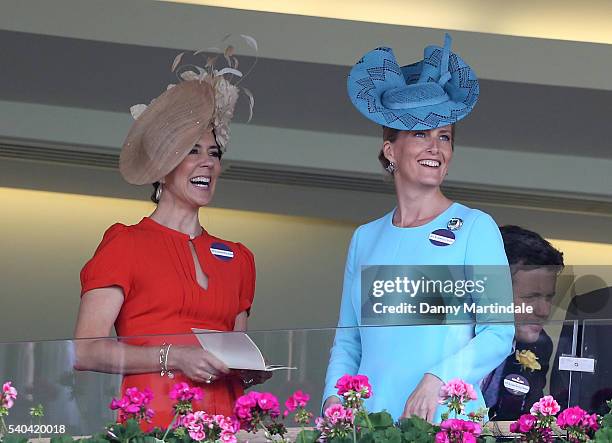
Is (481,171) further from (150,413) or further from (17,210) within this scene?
(150,413)

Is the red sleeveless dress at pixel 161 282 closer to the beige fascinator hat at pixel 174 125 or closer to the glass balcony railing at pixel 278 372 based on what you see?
the beige fascinator hat at pixel 174 125

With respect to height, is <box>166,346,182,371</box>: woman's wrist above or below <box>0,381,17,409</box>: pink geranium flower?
above

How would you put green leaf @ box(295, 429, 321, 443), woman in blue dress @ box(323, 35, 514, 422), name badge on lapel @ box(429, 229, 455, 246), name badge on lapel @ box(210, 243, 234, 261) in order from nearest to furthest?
green leaf @ box(295, 429, 321, 443) < woman in blue dress @ box(323, 35, 514, 422) < name badge on lapel @ box(429, 229, 455, 246) < name badge on lapel @ box(210, 243, 234, 261)

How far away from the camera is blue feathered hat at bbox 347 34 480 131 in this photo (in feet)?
9.80

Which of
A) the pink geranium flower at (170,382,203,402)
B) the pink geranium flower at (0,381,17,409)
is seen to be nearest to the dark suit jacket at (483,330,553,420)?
the pink geranium flower at (170,382,203,402)

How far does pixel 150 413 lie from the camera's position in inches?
84.4

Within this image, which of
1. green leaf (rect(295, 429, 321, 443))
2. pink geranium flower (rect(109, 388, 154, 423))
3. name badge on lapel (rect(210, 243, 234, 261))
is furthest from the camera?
name badge on lapel (rect(210, 243, 234, 261))

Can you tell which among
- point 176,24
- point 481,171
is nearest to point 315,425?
point 176,24

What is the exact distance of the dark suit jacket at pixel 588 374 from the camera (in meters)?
2.20

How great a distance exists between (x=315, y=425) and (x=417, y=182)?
1028 millimetres

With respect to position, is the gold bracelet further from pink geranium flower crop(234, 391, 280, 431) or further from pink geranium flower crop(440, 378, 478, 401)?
pink geranium flower crop(440, 378, 478, 401)

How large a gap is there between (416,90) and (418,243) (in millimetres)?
419

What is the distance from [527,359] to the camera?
2.25 meters

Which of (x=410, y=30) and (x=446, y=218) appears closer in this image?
(x=446, y=218)
